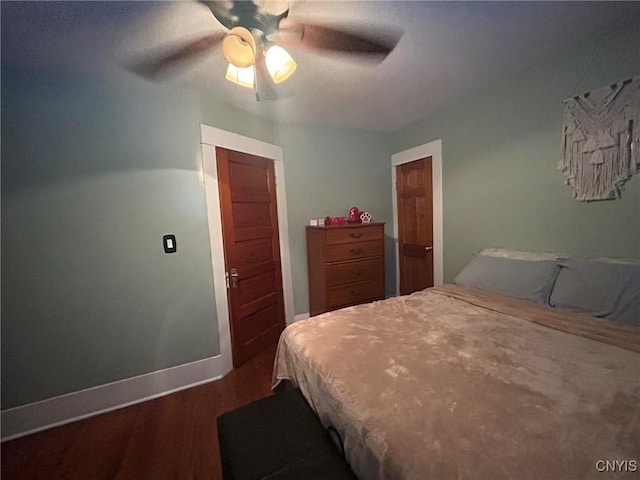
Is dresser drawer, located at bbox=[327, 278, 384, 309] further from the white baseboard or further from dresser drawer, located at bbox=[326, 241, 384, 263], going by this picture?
the white baseboard

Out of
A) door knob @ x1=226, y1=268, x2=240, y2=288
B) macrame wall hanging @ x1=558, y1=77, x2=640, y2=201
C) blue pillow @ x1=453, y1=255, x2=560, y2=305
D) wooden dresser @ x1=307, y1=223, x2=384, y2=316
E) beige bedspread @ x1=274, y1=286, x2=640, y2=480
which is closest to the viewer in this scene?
beige bedspread @ x1=274, y1=286, x2=640, y2=480

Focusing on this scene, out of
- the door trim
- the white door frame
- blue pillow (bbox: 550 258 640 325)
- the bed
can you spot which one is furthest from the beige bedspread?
the door trim

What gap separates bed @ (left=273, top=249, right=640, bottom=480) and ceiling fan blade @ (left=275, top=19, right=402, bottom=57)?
5.23ft

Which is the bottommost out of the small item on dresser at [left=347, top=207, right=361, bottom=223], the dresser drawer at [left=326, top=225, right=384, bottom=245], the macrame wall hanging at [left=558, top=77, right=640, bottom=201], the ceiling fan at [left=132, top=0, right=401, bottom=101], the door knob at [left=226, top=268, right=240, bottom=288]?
the door knob at [left=226, top=268, right=240, bottom=288]

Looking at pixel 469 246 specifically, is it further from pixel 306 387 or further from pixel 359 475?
pixel 359 475

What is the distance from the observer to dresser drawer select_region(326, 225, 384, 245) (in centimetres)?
266

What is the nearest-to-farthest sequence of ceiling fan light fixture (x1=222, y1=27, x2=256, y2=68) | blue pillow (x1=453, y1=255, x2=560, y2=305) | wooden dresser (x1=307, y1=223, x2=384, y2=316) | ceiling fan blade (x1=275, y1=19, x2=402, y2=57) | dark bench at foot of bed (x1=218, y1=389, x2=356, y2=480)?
dark bench at foot of bed (x1=218, y1=389, x2=356, y2=480) < ceiling fan light fixture (x1=222, y1=27, x2=256, y2=68) < ceiling fan blade (x1=275, y1=19, x2=402, y2=57) < blue pillow (x1=453, y1=255, x2=560, y2=305) < wooden dresser (x1=307, y1=223, x2=384, y2=316)

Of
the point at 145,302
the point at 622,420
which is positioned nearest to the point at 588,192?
the point at 622,420

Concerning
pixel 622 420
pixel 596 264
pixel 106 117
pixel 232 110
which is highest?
pixel 232 110

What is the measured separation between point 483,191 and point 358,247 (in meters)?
1.26

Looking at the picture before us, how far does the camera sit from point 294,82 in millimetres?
1979

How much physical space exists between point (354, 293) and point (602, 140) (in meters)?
2.17

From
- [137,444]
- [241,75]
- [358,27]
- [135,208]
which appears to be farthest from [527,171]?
[137,444]

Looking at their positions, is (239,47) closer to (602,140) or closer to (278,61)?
(278,61)
